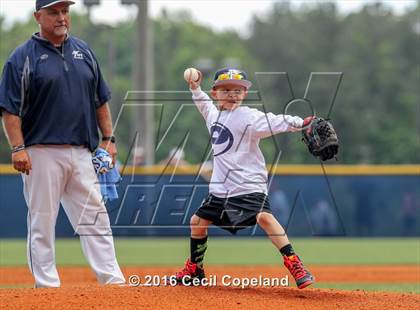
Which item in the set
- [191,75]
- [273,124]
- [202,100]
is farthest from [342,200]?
[273,124]

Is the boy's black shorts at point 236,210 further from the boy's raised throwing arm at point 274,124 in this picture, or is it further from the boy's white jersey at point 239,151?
the boy's raised throwing arm at point 274,124

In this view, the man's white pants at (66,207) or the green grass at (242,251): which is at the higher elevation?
the man's white pants at (66,207)

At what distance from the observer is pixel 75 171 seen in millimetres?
8102

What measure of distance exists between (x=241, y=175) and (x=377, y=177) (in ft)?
43.4

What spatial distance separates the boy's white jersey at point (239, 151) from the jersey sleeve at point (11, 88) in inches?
64.0

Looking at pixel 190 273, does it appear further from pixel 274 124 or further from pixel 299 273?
pixel 274 124

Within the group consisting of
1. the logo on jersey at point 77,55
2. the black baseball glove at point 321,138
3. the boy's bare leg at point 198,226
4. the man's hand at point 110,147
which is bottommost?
the boy's bare leg at point 198,226

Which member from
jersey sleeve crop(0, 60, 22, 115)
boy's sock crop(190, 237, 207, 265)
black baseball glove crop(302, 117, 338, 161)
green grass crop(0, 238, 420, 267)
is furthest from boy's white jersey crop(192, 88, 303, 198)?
green grass crop(0, 238, 420, 267)

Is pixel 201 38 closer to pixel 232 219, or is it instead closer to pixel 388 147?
pixel 388 147

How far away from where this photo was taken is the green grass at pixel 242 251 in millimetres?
15844

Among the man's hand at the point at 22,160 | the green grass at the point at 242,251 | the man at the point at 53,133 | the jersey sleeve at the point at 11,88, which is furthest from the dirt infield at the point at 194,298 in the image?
the green grass at the point at 242,251

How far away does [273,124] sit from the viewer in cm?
810

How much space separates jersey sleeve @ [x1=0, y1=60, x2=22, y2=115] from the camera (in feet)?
25.5

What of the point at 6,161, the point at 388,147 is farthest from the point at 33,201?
the point at 388,147
